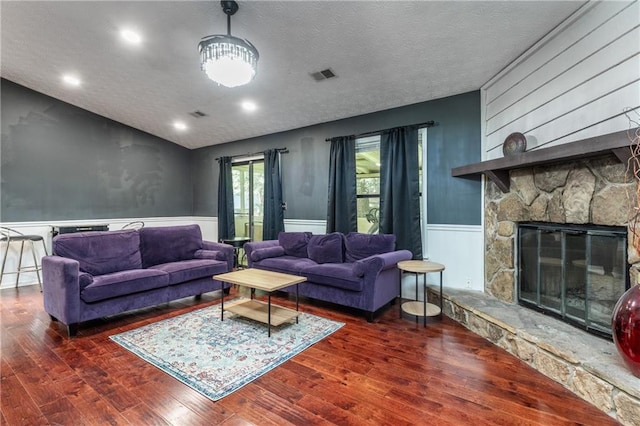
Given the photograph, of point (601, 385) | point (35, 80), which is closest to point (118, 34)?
point (35, 80)

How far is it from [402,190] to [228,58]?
263 centimetres

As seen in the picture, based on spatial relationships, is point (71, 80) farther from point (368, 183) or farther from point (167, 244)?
point (368, 183)

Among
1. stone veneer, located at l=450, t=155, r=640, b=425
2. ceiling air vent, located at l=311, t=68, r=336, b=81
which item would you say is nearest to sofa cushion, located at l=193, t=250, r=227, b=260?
ceiling air vent, located at l=311, t=68, r=336, b=81

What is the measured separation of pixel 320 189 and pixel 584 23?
3.45 meters

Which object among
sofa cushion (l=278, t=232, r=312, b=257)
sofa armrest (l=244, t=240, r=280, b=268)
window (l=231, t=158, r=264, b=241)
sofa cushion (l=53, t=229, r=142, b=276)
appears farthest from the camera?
window (l=231, t=158, r=264, b=241)

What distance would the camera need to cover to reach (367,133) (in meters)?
4.34

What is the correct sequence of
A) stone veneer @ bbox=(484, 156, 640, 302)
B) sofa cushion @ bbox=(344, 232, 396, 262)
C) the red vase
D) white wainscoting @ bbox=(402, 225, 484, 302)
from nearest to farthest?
the red vase
stone veneer @ bbox=(484, 156, 640, 302)
white wainscoting @ bbox=(402, 225, 484, 302)
sofa cushion @ bbox=(344, 232, 396, 262)

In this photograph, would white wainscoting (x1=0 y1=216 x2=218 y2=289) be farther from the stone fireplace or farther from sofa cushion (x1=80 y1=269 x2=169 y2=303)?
the stone fireplace

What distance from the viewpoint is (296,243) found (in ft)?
14.4

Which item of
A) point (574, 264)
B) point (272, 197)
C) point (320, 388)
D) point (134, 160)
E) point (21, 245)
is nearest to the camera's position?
point (320, 388)

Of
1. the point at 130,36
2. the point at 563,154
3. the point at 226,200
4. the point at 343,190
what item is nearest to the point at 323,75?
the point at 343,190

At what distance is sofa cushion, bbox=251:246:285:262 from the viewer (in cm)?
414

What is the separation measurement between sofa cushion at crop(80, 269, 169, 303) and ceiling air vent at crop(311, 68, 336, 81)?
2.86 meters

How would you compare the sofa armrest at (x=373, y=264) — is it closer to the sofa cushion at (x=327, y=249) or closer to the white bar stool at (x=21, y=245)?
the sofa cushion at (x=327, y=249)
